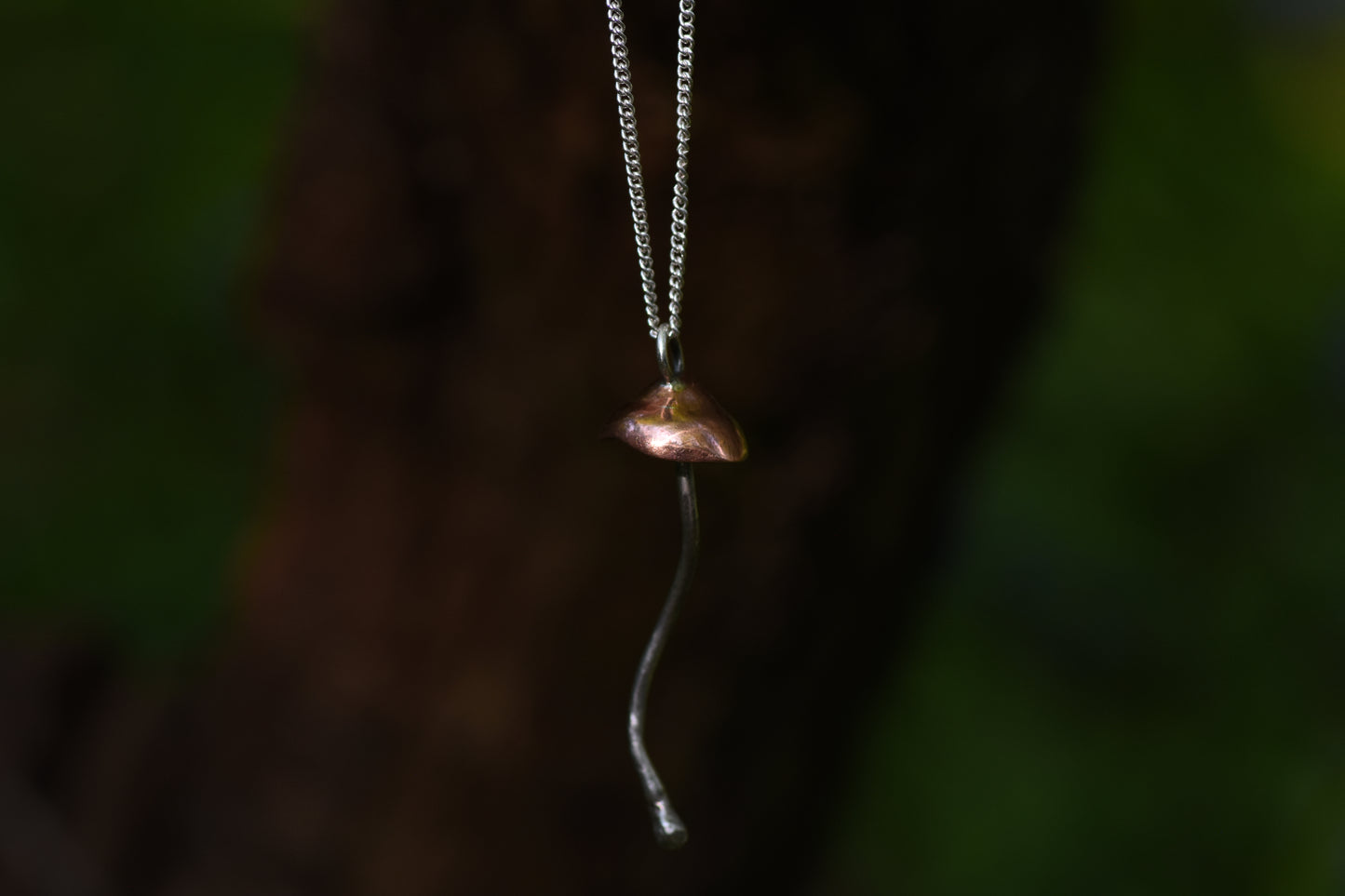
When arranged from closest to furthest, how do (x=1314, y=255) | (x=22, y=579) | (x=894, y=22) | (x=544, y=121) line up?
(x=894, y=22), (x=544, y=121), (x=1314, y=255), (x=22, y=579)

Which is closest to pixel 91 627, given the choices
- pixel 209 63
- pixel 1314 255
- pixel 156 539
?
pixel 156 539

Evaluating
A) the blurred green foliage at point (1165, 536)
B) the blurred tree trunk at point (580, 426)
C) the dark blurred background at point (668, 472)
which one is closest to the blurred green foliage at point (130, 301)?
the dark blurred background at point (668, 472)

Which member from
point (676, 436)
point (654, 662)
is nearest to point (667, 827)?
point (654, 662)

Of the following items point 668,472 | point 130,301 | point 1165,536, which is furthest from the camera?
point 130,301

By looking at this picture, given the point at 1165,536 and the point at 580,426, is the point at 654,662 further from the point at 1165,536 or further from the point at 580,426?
the point at 1165,536

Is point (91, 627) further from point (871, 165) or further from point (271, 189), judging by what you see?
point (871, 165)

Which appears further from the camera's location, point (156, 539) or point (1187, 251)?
point (156, 539)

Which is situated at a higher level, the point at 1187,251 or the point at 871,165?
the point at 871,165

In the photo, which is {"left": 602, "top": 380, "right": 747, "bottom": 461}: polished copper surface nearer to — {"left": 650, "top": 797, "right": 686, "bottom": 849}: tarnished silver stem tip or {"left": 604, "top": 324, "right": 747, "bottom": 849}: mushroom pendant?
{"left": 604, "top": 324, "right": 747, "bottom": 849}: mushroom pendant
